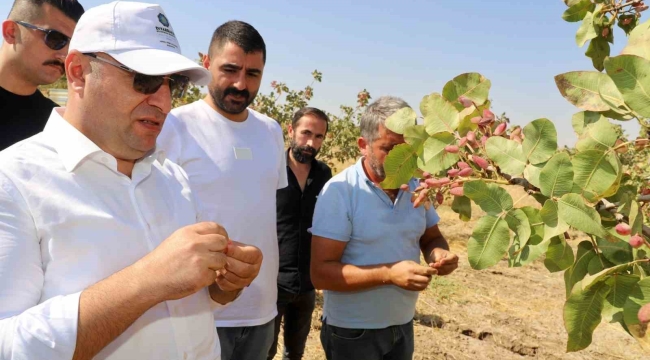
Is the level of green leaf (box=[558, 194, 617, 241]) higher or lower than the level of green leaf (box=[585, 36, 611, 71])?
lower

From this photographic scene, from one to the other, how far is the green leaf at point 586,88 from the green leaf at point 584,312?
1.09ft

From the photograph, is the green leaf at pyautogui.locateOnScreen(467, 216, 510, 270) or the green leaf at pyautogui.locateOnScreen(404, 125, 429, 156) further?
the green leaf at pyautogui.locateOnScreen(404, 125, 429, 156)

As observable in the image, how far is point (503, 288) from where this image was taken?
7027 mm

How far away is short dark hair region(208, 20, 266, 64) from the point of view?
8.03 feet

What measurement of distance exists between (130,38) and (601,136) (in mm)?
998

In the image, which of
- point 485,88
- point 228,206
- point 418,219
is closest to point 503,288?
point 418,219

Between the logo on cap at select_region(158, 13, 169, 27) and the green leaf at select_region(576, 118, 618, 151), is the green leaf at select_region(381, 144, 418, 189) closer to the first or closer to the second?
the green leaf at select_region(576, 118, 618, 151)

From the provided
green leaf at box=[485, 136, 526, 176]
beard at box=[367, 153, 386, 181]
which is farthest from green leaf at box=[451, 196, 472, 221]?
beard at box=[367, 153, 386, 181]

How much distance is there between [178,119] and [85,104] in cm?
110

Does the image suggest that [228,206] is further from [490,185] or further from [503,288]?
[503,288]

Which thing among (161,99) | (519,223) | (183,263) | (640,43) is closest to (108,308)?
(183,263)

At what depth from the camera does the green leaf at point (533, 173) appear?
1.04m

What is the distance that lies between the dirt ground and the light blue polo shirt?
2213 mm

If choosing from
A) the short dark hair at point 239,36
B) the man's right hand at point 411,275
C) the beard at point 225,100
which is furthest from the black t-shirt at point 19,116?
the man's right hand at point 411,275
